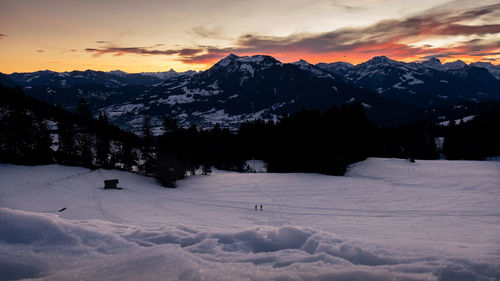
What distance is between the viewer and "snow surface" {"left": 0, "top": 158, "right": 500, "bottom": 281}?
7.37 m

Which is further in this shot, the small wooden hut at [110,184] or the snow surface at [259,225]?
the small wooden hut at [110,184]

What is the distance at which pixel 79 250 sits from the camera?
8227 mm

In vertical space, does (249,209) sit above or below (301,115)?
below

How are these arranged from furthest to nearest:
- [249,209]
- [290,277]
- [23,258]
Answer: [249,209] < [23,258] < [290,277]

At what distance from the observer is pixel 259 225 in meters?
25.1

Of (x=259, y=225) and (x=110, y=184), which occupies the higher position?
(x=110, y=184)

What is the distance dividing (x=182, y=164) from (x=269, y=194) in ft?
85.1

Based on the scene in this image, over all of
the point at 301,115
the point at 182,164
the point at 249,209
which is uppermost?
the point at 301,115

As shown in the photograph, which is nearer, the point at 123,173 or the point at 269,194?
the point at 269,194

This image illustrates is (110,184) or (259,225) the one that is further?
(110,184)

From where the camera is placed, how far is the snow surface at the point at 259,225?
7.37m

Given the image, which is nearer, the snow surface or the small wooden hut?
the snow surface

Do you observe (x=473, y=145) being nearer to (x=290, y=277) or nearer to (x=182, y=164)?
(x=182, y=164)

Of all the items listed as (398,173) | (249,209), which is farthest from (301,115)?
(249,209)
